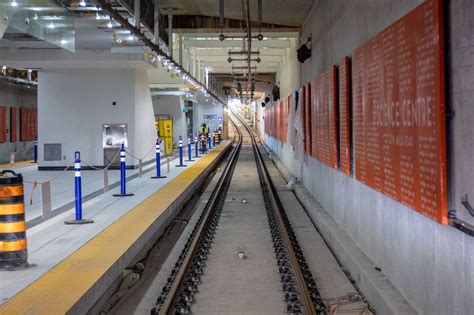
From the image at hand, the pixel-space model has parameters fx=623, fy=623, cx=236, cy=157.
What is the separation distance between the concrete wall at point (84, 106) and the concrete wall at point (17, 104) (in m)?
5.29

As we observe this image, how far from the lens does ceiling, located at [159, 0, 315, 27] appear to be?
14984mm

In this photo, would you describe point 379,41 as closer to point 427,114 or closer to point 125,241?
point 427,114

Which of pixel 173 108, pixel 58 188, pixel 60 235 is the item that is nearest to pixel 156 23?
pixel 58 188

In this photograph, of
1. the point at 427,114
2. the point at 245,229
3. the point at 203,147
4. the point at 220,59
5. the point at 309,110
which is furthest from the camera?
the point at 203,147

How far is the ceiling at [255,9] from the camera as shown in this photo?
14984mm

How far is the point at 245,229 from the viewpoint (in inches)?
452

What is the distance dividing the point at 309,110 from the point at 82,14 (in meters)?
5.28

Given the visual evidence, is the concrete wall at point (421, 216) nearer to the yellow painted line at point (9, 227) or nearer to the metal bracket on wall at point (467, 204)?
the metal bracket on wall at point (467, 204)

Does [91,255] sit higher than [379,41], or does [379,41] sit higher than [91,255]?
[379,41]

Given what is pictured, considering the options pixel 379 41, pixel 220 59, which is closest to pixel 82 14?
pixel 379 41

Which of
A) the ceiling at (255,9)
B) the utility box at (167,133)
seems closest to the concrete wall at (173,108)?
the utility box at (167,133)

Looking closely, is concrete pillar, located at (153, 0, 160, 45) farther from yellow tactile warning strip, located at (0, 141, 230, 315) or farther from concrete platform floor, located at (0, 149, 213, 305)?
yellow tactile warning strip, located at (0, 141, 230, 315)

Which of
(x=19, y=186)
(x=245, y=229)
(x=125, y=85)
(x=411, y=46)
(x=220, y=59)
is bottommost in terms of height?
(x=245, y=229)

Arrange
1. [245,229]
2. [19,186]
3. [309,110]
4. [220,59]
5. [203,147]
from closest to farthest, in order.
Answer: [19,186] < [245,229] < [309,110] < [220,59] < [203,147]
